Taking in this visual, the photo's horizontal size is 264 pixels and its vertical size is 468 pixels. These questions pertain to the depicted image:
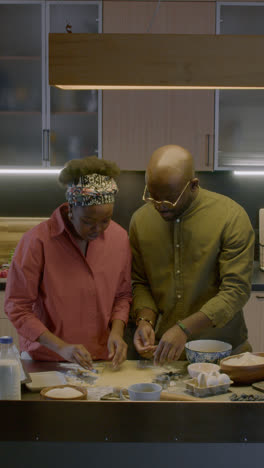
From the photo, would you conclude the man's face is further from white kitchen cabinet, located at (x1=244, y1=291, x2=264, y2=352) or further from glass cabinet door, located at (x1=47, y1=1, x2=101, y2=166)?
glass cabinet door, located at (x1=47, y1=1, x2=101, y2=166)

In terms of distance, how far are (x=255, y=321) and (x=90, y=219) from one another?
190cm

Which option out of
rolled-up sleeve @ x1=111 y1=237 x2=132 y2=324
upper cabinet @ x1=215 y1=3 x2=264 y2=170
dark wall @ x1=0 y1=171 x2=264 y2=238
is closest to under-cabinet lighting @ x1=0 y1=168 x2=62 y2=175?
dark wall @ x1=0 y1=171 x2=264 y2=238

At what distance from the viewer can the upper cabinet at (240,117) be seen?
142 inches

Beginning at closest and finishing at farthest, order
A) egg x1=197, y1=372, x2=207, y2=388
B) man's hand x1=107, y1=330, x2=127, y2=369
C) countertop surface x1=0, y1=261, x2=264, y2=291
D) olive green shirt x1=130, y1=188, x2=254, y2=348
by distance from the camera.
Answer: egg x1=197, y1=372, x2=207, y2=388
man's hand x1=107, y1=330, x2=127, y2=369
olive green shirt x1=130, y1=188, x2=254, y2=348
countertop surface x1=0, y1=261, x2=264, y2=291

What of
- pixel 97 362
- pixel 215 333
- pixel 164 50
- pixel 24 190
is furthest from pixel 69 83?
pixel 24 190

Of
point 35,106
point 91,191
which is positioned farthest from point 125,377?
point 35,106

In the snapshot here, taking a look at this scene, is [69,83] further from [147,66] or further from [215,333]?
[215,333]

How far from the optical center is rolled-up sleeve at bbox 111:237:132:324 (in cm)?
199

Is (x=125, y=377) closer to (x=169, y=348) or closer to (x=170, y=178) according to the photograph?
(x=169, y=348)

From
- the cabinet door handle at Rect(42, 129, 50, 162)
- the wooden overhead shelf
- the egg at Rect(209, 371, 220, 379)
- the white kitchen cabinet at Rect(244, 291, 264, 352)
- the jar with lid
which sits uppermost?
the wooden overhead shelf

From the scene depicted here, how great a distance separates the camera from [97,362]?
1898 mm

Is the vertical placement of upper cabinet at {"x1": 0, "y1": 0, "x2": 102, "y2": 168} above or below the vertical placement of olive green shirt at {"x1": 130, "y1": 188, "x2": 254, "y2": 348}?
above

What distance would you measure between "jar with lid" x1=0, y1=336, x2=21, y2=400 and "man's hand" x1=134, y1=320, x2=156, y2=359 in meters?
0.52

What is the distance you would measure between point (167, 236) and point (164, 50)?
779mm
